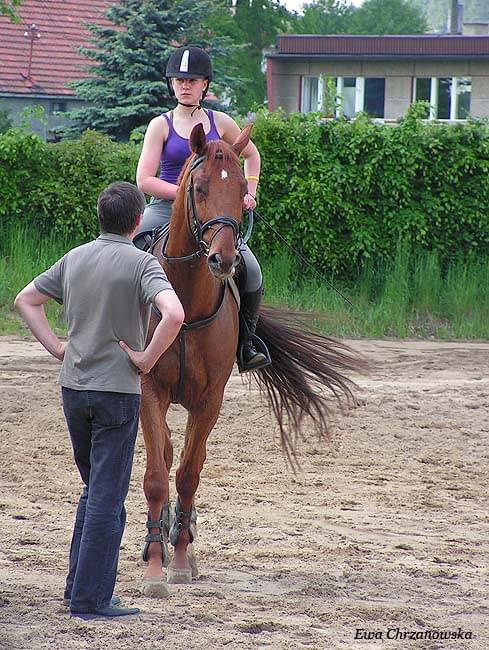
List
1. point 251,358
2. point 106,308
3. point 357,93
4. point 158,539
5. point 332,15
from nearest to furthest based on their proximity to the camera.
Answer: point 106,308 → point 158,539 → point 251,358 → point 357,93 → point 332,15

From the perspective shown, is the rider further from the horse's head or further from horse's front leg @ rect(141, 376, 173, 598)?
horse's front leg @ rect(141, 376, 173, 598)

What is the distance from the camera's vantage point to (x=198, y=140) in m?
5.90

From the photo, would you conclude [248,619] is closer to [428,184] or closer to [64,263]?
[64,263]

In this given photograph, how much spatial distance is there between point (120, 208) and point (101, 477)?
120 centimetres

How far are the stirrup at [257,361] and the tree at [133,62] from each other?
13.1m

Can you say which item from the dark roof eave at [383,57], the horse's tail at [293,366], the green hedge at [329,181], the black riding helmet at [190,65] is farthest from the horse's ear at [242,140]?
the dark roof eave at [383,57]

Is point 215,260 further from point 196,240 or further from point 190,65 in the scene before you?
point 190,65

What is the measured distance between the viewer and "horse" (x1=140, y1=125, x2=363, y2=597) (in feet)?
18.8

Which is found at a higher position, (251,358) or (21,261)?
(21,261)

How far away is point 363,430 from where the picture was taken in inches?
392

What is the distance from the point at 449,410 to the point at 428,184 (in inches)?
225

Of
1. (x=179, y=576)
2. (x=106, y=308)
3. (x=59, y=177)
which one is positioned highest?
(x=59, y=177)

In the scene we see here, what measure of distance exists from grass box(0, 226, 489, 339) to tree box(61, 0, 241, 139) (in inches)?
220

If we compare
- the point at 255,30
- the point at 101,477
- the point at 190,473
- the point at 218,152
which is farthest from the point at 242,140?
the point at 255,30
